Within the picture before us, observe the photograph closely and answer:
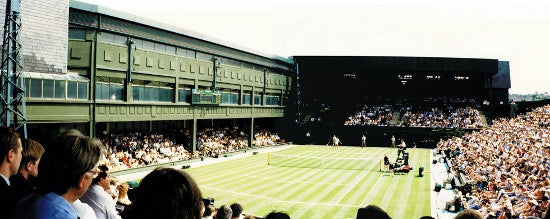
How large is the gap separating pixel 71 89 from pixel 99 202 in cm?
3066

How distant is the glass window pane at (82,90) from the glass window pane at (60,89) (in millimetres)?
1610

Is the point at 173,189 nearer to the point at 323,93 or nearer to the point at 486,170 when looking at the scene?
the point at 486,170

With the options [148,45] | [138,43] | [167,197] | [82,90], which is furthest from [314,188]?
[167,197]

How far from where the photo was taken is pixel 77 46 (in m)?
33.8

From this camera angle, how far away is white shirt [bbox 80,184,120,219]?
4992mm

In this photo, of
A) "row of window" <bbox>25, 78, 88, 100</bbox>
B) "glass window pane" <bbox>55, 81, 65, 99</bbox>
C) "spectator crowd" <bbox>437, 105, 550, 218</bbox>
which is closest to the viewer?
"spectator crowd" <bbox>437, 105, 550, 218</bbox>

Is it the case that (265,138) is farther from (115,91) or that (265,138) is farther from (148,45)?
(115,91)

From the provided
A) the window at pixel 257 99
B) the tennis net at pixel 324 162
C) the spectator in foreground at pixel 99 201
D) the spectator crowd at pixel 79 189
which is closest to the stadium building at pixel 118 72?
the window at pixel 257 99

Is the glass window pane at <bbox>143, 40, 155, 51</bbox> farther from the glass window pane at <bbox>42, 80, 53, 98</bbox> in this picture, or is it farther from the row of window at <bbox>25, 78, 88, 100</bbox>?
the glass window pane at <bbox>42, 80, 53, 98</bbox>

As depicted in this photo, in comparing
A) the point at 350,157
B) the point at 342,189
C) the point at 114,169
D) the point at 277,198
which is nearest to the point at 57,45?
the point at 114,169

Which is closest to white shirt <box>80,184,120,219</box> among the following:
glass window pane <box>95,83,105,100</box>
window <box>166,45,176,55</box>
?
glass window pane <box>95,83,105,100</box>

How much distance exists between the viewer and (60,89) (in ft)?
103

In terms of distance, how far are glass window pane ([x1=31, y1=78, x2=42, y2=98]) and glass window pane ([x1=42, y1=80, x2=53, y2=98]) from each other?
11.8 inches

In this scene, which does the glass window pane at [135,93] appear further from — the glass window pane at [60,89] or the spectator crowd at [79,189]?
the spectator crowd at [79,189]
